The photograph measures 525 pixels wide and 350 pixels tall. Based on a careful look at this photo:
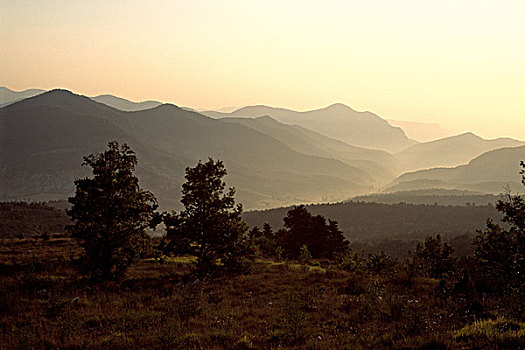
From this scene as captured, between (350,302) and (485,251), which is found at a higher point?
(485,251)

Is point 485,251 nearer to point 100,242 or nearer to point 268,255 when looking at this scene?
point 100,242

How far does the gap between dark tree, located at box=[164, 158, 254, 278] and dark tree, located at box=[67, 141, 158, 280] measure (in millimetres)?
2499

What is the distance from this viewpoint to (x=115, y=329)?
53.7 ft

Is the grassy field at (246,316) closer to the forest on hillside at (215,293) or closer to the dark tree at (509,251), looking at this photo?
the forest on hillside at (215,293)

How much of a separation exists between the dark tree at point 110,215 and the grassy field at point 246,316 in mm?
1782

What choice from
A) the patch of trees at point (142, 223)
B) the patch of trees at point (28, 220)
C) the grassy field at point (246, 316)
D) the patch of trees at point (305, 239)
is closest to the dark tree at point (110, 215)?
the patch of trees at point (142, 223)

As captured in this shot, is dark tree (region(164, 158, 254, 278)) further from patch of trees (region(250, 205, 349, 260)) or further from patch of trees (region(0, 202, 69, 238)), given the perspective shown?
patch of trees (region(0, 202, 69, 238))

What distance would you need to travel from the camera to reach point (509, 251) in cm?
1552

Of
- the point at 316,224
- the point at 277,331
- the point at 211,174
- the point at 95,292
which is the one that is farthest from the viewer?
the point at 316,224


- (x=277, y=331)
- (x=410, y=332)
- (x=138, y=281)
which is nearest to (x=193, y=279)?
(x=138, y=281)

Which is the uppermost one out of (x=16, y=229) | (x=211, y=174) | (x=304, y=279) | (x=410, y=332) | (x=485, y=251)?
(x=211, y=174)

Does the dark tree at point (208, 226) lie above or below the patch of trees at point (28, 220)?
above

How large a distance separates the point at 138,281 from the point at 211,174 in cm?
917

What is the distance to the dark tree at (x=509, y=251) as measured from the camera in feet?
48.6
